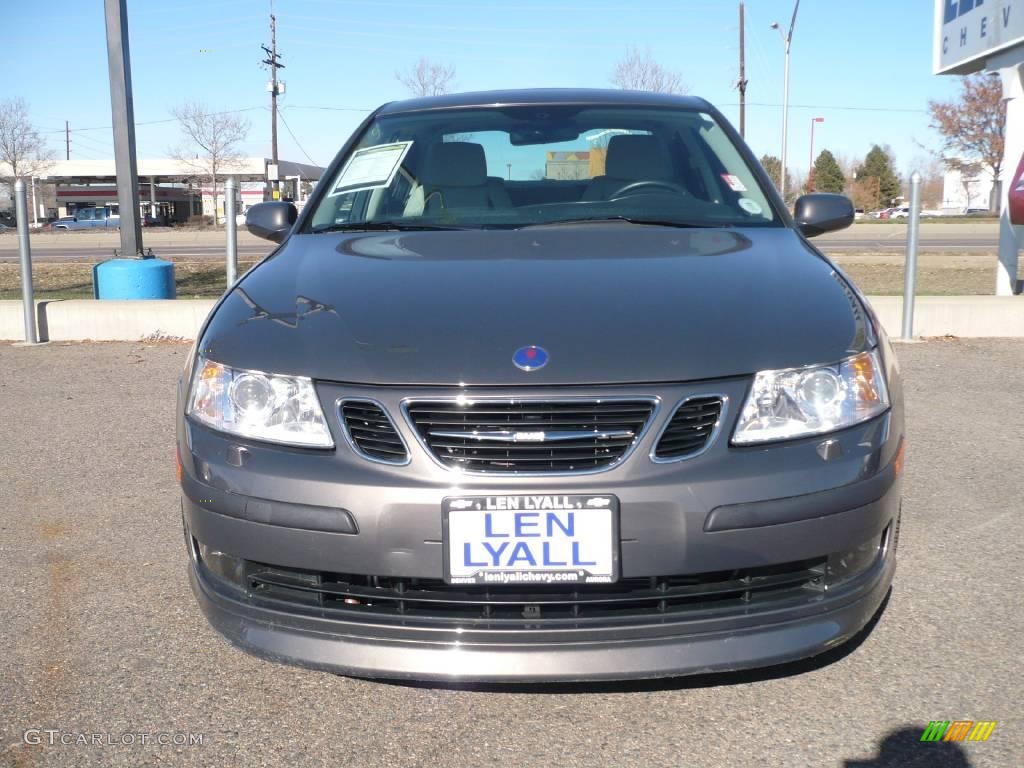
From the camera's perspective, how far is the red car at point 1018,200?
8.91 metres

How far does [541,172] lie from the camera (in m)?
3.69

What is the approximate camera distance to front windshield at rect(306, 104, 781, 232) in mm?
3305

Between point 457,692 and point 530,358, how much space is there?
0.89 metres

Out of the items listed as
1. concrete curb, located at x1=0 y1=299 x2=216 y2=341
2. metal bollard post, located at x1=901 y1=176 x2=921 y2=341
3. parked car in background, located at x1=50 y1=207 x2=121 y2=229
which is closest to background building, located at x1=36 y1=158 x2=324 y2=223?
parked car in background, located at x1=50 y1=207 x2=121 y2=229

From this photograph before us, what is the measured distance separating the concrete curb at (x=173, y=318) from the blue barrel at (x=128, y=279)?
0.61m

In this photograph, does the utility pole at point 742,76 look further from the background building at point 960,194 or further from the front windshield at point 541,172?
the background building at point 960,194

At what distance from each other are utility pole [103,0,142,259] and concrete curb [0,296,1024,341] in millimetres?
1370

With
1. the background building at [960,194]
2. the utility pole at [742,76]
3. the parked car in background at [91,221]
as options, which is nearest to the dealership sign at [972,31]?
the utility pole at [742,76]

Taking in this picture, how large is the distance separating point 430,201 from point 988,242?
23.2m

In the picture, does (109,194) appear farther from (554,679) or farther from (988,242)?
(554,679)

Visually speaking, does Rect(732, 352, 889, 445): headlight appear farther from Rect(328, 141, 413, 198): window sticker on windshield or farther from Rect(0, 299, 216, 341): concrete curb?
Rect(0, 299, 216, 341): concrete curb

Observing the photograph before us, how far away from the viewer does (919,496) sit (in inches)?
156

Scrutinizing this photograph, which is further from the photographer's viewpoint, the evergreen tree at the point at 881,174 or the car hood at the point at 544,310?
the evergreen tree at the point at 881,174

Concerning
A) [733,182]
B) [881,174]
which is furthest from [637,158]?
[881,174]
